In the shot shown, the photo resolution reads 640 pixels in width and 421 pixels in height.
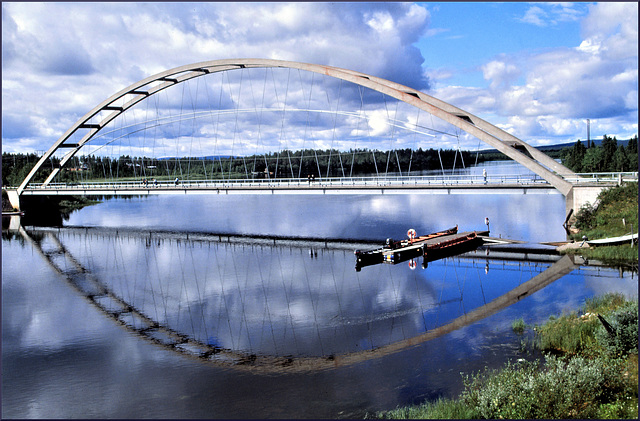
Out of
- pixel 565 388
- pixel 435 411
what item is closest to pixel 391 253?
pixel 435 411

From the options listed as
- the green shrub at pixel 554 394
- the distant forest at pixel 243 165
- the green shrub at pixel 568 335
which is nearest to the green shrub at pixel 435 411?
the green shrub at pixel 554 394

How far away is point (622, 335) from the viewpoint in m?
12.4

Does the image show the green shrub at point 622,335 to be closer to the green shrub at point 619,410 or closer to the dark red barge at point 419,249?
the green shrub at point 619,410

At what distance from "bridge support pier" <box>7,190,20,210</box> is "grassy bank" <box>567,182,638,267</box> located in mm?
65090

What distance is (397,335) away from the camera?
54.1 ft

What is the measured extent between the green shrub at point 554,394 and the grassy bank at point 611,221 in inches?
676

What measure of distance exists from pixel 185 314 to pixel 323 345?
699 centimetres

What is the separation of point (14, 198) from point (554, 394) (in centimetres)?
7241

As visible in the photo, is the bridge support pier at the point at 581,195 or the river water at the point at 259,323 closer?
the river water at the point at 259,323

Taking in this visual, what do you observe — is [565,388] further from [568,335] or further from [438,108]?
[438,108]

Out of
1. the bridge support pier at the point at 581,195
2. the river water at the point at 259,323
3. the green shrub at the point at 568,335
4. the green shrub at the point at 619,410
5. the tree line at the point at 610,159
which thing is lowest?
the river water at the point at 259,323

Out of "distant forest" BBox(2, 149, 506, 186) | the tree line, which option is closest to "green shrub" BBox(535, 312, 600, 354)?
"distant forest" BBox(2, 149, 506, 186)

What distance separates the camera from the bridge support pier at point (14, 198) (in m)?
66.6

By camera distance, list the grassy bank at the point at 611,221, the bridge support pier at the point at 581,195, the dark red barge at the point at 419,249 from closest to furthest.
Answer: the grassy bank at the point at 611,221
the dark red barge at the point at 419,249
the bridge support pier at the point at 581,195
